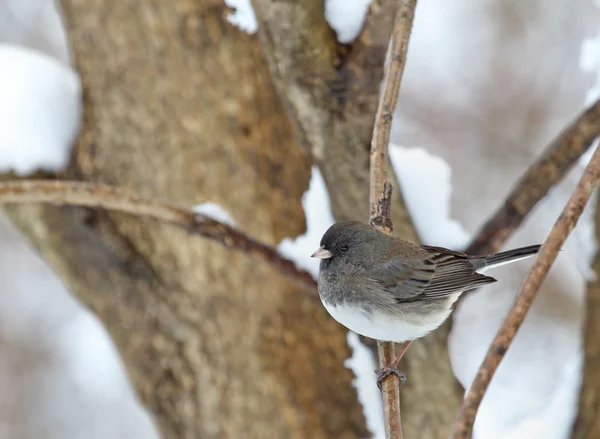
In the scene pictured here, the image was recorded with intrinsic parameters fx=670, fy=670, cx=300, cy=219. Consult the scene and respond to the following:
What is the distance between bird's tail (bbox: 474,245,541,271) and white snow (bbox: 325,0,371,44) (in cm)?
73

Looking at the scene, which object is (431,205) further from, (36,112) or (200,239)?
(36,112)

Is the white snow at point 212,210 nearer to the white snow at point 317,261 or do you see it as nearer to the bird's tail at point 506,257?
the white snow at point 317,261

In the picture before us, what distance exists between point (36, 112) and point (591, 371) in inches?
79.4

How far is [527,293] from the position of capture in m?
1.14

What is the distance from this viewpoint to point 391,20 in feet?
A: 6.18

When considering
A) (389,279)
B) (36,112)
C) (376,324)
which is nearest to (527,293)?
(376,324)

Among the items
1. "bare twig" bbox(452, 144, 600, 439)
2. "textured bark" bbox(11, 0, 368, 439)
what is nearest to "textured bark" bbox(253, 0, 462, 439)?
"textured bark" bbox(11, 0, 368, 439)

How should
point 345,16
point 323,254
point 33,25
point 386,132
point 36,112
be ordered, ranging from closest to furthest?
point 386,132 < point 323,254 < point 345,16 < point 36,112 < point 33,25

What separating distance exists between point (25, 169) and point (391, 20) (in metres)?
1.28

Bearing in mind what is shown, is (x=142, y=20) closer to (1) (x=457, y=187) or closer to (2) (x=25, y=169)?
(2) (x=25, y=169)

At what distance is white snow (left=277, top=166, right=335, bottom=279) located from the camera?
203cm

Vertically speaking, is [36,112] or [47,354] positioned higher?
[47,354]

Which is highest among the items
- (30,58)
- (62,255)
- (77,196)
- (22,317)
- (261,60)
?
(22,317)

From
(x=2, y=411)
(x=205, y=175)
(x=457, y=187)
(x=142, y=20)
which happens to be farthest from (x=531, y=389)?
(x=2, y=411)
